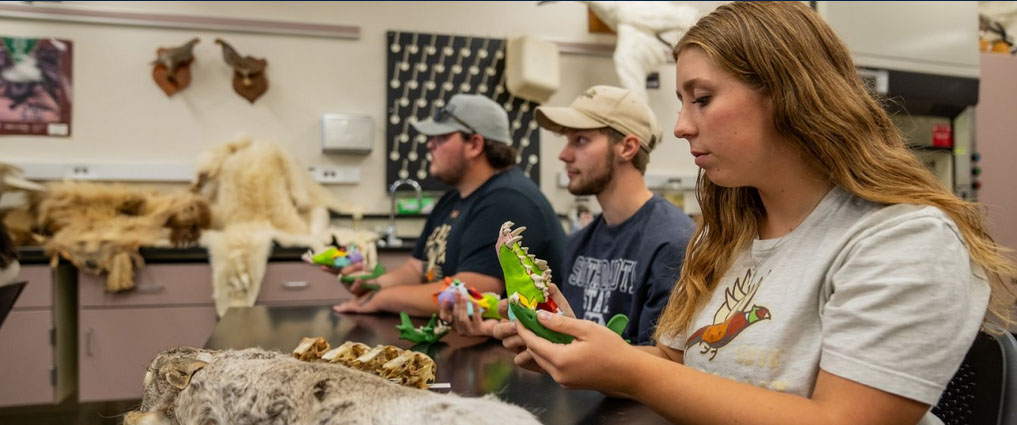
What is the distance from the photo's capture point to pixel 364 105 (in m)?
4.39

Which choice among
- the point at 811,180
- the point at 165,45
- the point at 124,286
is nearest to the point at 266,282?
the point at 124,286

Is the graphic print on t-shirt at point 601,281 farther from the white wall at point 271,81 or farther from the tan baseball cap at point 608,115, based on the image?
the white wall at point 271,81

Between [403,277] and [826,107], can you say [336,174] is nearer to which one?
[403,277]

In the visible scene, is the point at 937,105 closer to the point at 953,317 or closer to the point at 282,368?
the point at 953,317

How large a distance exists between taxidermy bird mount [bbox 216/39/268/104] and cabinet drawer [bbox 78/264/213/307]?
109 cm

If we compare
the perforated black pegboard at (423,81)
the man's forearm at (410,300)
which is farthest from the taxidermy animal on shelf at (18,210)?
the man's forearm at (410,300)

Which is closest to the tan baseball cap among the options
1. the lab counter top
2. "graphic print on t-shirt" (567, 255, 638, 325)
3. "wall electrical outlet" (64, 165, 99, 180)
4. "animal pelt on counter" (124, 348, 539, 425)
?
"graphic print on t-shirt" (567, 255, 638, 325)

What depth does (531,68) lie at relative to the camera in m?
4.30

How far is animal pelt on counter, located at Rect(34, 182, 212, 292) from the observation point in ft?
11.4

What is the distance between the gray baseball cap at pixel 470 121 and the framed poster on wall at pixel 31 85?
2.42 m

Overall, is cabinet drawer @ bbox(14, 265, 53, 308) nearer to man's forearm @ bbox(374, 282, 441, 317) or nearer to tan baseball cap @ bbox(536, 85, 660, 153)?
man's forearm @ bbox(374, 282, 441, 317)

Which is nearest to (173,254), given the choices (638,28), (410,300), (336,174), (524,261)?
(336,174)

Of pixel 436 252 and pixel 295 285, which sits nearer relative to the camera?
pixel 436 252

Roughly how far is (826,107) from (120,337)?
3464mm
